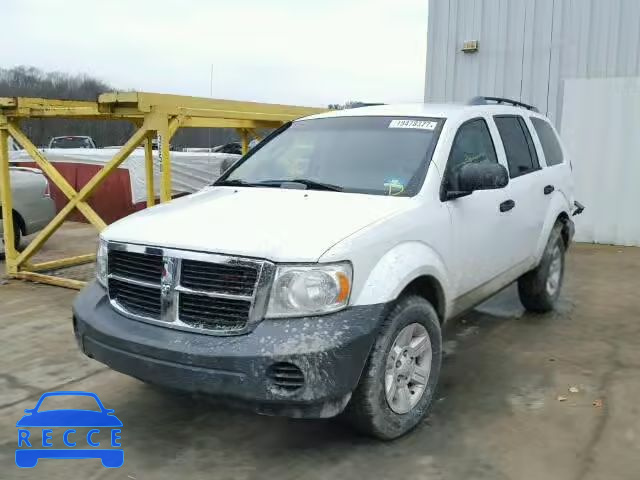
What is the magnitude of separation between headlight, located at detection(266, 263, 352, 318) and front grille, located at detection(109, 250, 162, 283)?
695mm

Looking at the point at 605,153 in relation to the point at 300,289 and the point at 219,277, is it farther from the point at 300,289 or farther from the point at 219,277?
the point at 219,277

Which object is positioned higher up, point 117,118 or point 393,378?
point 117,118

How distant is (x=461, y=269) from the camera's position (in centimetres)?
408

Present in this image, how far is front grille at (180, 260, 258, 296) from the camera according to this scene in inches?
121

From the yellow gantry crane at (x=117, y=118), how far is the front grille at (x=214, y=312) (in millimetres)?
2988

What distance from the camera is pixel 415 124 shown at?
4.30 m

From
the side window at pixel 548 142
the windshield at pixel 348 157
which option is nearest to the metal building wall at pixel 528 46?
the side window at pixel 548 142

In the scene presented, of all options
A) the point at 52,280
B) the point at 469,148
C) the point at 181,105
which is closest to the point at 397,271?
the point at 469,148

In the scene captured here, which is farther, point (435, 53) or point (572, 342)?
point (435, 53)

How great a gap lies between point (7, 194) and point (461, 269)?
5727 mm

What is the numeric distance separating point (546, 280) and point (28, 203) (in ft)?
22.1

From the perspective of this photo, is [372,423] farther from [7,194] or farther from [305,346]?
[7,194]

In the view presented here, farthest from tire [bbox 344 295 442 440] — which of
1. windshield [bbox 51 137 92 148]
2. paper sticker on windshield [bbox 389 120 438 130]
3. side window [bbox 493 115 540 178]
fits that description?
windshield [bbox 51 137 92 148]

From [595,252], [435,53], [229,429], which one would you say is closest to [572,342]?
[229,429]
